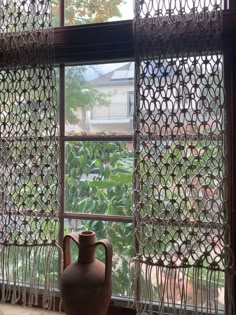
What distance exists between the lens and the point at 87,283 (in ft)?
3.68

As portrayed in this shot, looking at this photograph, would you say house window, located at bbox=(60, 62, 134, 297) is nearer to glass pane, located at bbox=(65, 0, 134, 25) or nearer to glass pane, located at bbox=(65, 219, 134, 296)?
glass pane, located at bbox=(65, 219, 134, 296)

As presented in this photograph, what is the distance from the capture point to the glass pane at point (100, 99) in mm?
1382

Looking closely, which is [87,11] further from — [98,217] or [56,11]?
[98,217]

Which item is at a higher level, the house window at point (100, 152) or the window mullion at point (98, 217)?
the house window at point (100, 152)

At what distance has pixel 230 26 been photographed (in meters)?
1.17

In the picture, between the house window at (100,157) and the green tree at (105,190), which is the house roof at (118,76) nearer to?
the house window at (100,157)

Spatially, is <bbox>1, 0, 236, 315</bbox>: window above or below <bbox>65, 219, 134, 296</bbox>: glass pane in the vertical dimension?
above

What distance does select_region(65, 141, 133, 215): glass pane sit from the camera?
1372 millimetres

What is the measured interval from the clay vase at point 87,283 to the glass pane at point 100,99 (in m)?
0.42

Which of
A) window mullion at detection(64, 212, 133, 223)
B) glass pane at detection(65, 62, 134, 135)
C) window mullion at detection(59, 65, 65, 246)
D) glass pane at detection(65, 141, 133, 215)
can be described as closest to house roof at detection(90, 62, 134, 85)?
glass pane at detection(65, 62, 134, 135)

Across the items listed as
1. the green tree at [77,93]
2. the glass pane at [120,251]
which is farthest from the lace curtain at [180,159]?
the green tree at [77,93]

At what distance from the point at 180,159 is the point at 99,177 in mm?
359

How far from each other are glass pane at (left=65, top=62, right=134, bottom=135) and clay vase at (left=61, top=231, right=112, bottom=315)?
421mm

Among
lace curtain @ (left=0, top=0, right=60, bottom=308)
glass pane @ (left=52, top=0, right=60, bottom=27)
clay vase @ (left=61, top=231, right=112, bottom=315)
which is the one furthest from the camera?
glass pane @ (left=52, top=0, right=60, bottom=27)
